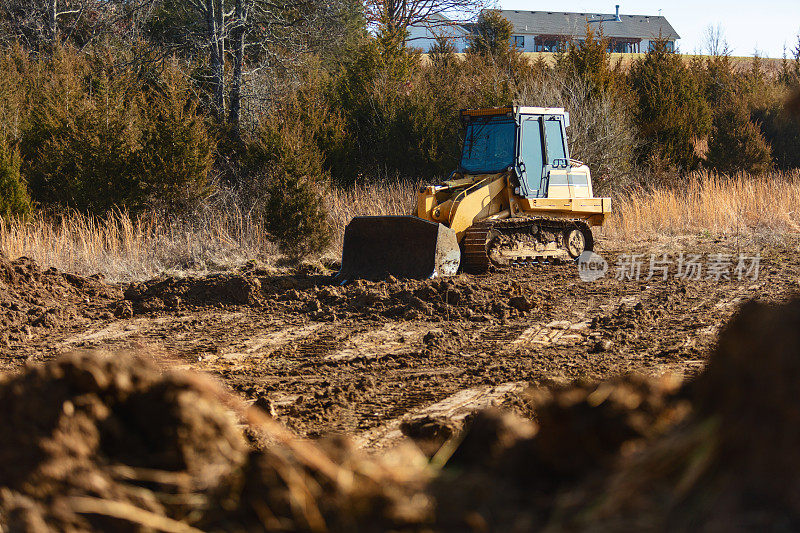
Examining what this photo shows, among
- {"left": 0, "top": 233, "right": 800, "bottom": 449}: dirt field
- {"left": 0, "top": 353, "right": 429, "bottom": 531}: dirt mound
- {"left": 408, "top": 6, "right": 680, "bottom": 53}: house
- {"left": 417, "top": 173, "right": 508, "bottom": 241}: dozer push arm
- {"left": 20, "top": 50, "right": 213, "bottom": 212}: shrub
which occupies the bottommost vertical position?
{"left": 0, "top": 233, "right": 800, "bottom": 449}: dirt field

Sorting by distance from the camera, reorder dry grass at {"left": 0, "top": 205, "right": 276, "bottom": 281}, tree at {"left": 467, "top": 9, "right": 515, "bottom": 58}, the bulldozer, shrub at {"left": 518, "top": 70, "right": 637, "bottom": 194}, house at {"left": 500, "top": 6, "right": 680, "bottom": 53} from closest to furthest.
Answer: the bulldozer → dry grass at {"left": 0, "top": 205, "right": 276, "bottom": 281} → shrub at {"left": 518, "top": 70, "right": 637, "bottom": 194} → tree at {"left": 467, "top": 9, "right": 515, "bottom": 58} → house at {"left": 500, "top": 6, "right": 680, "bottom": 53}

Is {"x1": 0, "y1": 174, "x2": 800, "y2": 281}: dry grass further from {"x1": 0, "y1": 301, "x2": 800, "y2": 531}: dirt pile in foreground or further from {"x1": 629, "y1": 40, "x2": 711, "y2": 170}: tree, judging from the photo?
{"x1": 0, "y1": 301, "x2": 800, "y2": 531}: dirt pile in foreground

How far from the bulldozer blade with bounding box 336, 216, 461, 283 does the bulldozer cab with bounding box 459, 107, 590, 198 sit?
201 cm

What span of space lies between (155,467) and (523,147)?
10.5 metres

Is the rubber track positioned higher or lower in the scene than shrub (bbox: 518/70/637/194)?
lower

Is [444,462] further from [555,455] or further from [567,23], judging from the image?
[567,23]

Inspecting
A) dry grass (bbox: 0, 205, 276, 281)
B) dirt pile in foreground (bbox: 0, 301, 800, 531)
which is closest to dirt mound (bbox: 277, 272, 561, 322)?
dry grass (bbox: 0, 205, 276, 281)

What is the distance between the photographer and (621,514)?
146 cm

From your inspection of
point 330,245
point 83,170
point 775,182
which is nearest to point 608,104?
point 775,182

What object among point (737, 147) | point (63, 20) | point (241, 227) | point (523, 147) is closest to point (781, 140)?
point (737, 147)

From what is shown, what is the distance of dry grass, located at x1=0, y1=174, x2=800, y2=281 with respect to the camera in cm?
1250

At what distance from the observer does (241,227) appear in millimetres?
14594

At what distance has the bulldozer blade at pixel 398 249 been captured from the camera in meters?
10.4

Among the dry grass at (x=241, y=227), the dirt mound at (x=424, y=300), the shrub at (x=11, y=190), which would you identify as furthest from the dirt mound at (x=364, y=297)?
the shrub at (x=11, y=190)
